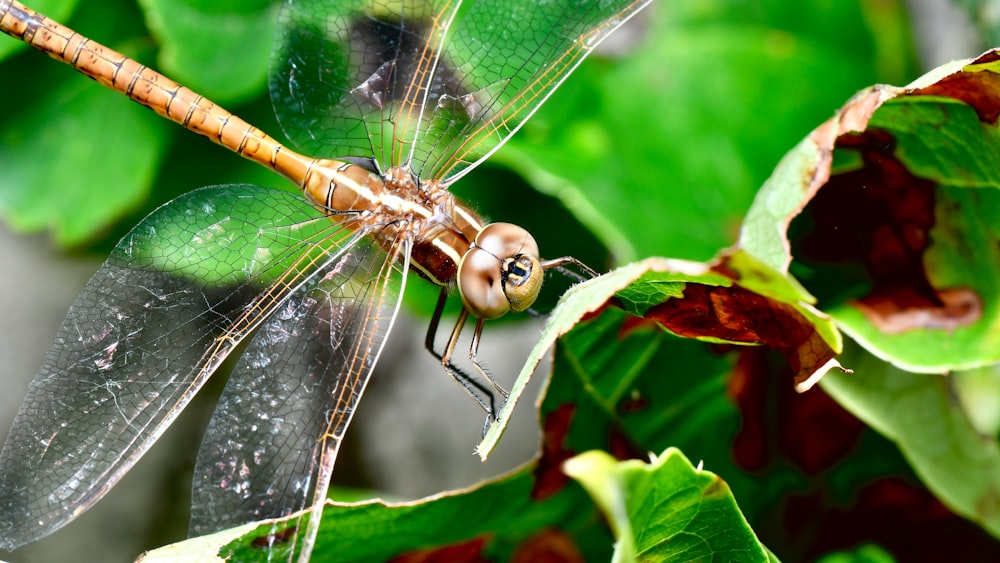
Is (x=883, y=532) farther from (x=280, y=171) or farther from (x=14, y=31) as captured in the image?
(x=14, y=31)

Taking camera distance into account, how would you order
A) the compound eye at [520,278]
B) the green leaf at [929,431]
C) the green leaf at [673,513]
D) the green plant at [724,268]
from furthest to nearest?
the compound eye at [520,278]
the green leaf at [929,431]
the green plant at [724,268]
the green leaf at [673,513]

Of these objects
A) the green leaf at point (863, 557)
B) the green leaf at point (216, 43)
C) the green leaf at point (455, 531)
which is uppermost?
the green leaf at point (216, 43)

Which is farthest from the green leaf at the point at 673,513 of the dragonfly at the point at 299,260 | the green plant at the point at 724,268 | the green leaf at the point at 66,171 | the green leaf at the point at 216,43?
the green leaf at the point at 66,171

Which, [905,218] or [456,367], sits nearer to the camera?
[905,218]

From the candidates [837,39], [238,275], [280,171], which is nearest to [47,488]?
[238,275]

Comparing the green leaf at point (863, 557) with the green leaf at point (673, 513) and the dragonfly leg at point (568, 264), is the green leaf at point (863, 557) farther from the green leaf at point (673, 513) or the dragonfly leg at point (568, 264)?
the dragonfly leg at point (568, 264)

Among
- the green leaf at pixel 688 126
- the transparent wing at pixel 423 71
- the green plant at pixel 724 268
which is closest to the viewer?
the green plant at pixel 724 268

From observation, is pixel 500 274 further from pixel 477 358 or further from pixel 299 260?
pixel 299 260

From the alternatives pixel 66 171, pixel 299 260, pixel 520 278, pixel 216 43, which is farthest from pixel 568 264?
pixel 66 171

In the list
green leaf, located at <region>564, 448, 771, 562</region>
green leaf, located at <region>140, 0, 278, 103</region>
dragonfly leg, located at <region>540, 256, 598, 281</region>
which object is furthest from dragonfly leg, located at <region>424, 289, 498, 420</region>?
green leaf, located at <region>140, 0, 278, 103</region>
